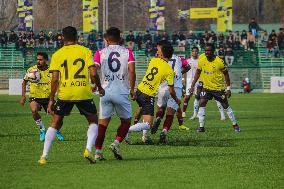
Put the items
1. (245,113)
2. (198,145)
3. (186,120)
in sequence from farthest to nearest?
(245,113) < (186,120) < (198,145)

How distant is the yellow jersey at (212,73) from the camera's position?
22422 millimetres

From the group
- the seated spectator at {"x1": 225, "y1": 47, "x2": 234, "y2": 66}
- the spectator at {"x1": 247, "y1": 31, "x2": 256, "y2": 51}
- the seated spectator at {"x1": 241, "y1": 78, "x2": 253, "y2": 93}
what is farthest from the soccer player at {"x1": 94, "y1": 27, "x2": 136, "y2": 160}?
the spectator at {"x1": 247, "y1": 31, "x2": 256, "y2": 51}

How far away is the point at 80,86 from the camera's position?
46.8 feet

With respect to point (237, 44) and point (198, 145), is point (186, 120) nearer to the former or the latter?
point (198, 145)

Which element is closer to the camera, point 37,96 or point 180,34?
point 37,96

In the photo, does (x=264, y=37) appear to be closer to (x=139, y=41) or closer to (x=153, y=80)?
(x=139, y=41)

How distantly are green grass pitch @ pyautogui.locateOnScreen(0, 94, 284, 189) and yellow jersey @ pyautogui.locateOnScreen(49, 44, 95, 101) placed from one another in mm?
1128

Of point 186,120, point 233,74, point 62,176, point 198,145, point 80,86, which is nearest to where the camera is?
point 62,176

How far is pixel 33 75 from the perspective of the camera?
64.9 feet

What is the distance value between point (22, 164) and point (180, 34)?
42189mm

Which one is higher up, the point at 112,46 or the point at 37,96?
the point at 112,46

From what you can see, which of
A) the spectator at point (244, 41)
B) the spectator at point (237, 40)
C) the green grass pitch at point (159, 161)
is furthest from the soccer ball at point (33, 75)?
the spectator at point (244, 41)

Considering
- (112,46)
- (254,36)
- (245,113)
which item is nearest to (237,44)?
(254,36)

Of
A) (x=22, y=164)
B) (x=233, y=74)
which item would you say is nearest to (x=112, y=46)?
(x=22, y=164)
